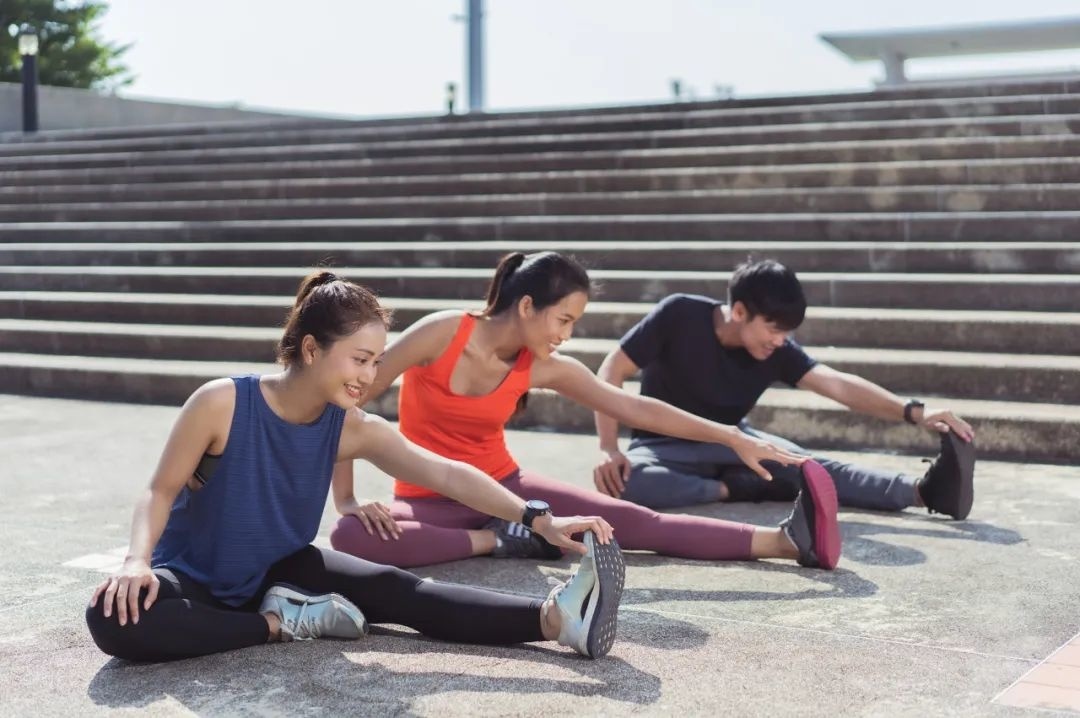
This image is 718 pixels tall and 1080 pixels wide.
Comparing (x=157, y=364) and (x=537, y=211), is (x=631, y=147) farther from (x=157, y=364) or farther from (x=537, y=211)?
(x=157, y=364)

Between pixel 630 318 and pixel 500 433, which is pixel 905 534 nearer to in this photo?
pixel 500 433

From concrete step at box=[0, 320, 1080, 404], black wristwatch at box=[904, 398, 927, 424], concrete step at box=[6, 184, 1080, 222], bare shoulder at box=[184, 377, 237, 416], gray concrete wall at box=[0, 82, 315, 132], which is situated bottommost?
concrete step at box=[0, 320, 1080, 404]

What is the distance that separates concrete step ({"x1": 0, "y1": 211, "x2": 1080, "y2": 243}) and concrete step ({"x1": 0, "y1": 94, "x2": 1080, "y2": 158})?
6.91ft

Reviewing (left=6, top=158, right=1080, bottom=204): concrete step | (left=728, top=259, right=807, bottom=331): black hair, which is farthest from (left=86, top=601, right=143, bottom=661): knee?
(left=6, top=158, right=1080, bottom=204): concrete step

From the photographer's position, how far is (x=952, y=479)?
15.9 ft

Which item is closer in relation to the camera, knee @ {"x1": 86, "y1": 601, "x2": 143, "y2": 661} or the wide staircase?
knee @ {"x1": 86, "y1": 601, "x2": 143, "y2": 661}

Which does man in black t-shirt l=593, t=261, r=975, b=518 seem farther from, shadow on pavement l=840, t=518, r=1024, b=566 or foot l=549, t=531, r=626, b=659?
foot l=549, t=531, r=626, b=659

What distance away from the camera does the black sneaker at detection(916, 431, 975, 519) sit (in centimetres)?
479

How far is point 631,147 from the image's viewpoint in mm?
11312

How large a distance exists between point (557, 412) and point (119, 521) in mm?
2825

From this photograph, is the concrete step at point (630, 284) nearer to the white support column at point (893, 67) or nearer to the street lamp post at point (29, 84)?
the street lamp post at point (29, 84)

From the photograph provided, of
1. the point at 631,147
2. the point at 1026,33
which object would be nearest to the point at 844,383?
the point at 631,147

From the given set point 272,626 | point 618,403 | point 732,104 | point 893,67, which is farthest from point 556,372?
point 893,67

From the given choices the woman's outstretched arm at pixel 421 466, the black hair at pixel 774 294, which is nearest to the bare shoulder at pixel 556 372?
the black hair at pixel 774 294
